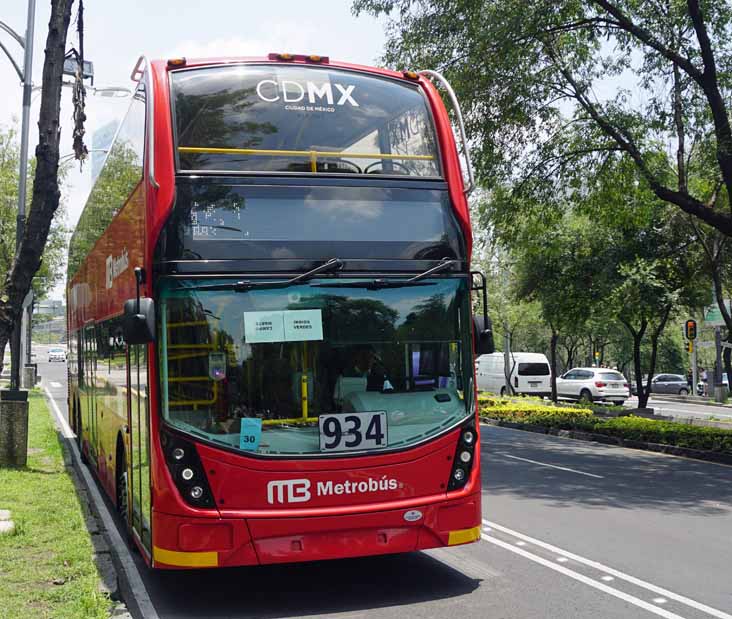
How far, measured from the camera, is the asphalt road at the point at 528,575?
6.71 m

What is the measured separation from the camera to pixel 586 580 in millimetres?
7410

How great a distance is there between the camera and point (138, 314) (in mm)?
6430

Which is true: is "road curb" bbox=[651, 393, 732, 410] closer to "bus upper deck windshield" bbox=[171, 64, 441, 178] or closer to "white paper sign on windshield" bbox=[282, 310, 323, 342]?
"bus upper deck windshield" bbox=[171, 64, 441, 178]

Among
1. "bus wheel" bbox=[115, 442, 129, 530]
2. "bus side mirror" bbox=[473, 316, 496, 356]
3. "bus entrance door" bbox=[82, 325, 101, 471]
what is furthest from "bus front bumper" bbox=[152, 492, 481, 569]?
"bus entrance door" bbox=[82, 325, 101, 471]

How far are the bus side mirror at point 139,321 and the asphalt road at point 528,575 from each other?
2.03 meters

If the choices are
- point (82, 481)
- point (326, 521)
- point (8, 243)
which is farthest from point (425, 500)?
point (8, 243)

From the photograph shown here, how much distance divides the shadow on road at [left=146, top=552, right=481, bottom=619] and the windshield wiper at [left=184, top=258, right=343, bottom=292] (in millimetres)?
2368

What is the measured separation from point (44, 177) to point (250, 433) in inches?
329

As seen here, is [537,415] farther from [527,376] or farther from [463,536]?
[463,536]

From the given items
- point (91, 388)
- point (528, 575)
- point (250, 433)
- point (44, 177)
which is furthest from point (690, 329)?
point (250, 433)

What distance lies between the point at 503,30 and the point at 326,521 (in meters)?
11.9

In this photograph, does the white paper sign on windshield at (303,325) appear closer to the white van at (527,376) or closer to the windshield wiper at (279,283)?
the windshield wiper at (279,283)

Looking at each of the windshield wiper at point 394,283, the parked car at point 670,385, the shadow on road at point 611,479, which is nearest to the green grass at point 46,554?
the windshield wiper at point 394,283

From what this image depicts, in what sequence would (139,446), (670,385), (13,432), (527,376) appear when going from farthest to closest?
1. (670,385)
2. (527,376)
3. (13,432)
4. (139,446)
